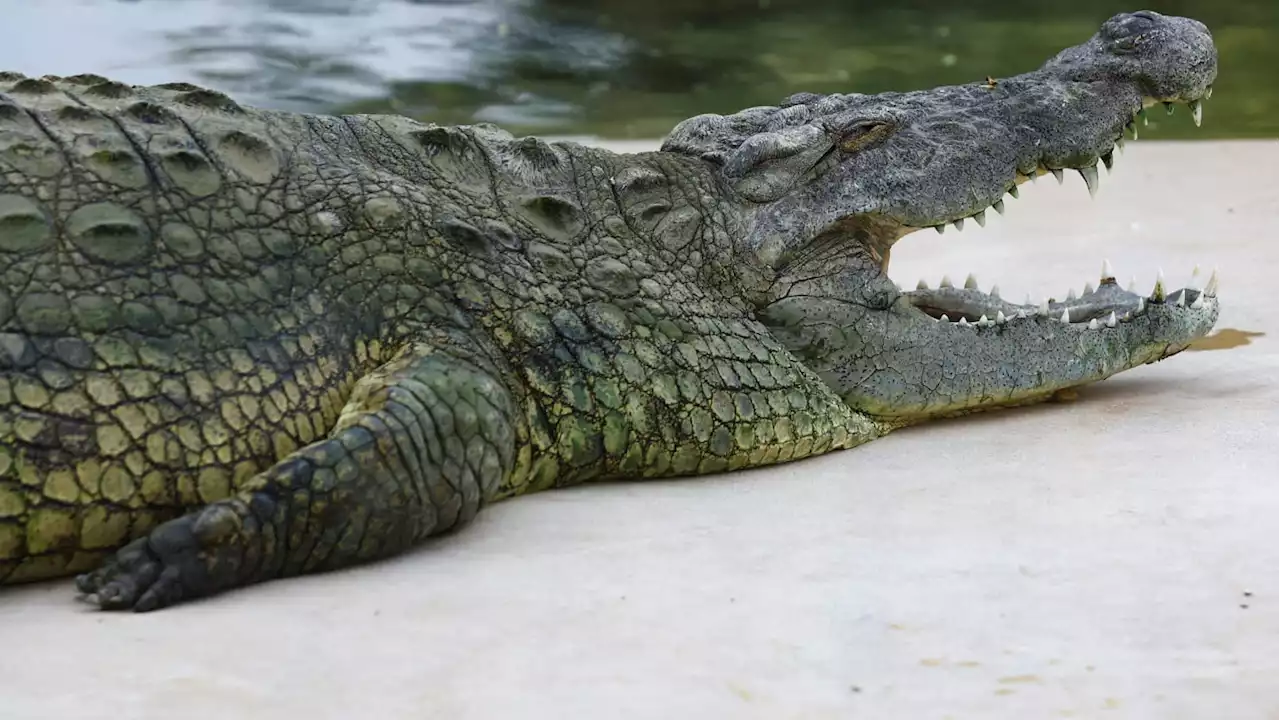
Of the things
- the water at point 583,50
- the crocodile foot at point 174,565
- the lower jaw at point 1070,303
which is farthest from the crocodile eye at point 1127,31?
the water at point 583,50

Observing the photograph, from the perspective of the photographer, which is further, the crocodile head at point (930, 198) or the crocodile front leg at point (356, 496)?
the crocodile head at point (930, 198)

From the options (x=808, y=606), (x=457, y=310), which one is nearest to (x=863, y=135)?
(x=457, y=310)

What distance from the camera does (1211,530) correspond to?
2895 mm

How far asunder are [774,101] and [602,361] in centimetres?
763

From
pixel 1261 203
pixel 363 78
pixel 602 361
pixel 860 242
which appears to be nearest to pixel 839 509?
pixel 602 361

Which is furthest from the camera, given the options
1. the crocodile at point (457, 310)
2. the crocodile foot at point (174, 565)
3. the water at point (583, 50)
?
the water at point (583, 50)

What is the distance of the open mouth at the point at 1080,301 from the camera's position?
393 cm

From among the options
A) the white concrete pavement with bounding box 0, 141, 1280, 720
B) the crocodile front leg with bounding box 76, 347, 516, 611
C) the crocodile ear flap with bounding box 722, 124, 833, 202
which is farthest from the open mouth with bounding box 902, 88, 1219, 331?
the crocodile front leg with bounding box 76, 347, 516, 611

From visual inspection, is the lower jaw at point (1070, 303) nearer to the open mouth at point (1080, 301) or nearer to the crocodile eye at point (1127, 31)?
the open mouth at point (1080, 301)

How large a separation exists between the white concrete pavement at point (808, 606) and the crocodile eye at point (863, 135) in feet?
2.55

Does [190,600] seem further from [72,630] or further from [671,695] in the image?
[671,695]

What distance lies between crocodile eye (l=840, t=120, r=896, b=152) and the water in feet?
17.7

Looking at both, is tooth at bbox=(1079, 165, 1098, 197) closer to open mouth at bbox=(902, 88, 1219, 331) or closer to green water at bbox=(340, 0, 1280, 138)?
open mouth at bbox=(902, 88, 1219, 331)

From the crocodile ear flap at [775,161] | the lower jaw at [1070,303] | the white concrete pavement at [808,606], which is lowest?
the white concrete pavement at [808,606]
